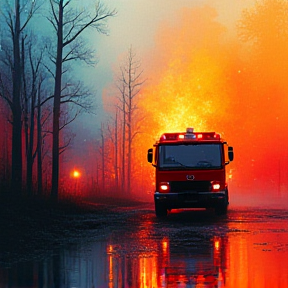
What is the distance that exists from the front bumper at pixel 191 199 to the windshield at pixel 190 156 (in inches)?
37.8

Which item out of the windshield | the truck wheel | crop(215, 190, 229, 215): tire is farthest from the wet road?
the windshield

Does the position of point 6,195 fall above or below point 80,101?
below

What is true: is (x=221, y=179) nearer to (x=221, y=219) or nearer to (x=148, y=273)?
(x=221, y=219)

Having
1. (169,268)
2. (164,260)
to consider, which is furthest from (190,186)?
(169,268)

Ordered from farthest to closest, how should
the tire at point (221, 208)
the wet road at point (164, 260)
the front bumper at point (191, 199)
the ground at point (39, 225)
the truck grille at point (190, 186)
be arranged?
the tire at point (221, 208) < the truck grille at point (190, 186) < the front bumper at point (191, 199) < the ground at point (39, 225) < the wet road at point (164, 260)

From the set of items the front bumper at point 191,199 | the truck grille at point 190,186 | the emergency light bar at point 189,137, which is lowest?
the front bumper at point 191,199

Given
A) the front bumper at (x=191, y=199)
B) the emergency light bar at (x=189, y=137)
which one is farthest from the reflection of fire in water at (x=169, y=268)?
the emergency light bar at (x=189, y=137)

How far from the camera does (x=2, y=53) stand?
144 feet

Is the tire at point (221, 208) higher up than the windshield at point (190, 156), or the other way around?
the windshield at point (190, 156)

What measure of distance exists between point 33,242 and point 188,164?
10.1 meters

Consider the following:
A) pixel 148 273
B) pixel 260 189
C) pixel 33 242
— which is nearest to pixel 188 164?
pixel 33 242

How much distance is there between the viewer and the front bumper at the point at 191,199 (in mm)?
26016

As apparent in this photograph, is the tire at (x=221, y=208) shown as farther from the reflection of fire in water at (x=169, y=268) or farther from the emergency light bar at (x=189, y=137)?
the reflection of fire in water at (x=169, y=268)

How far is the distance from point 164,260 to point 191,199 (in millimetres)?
Answer: 12613
